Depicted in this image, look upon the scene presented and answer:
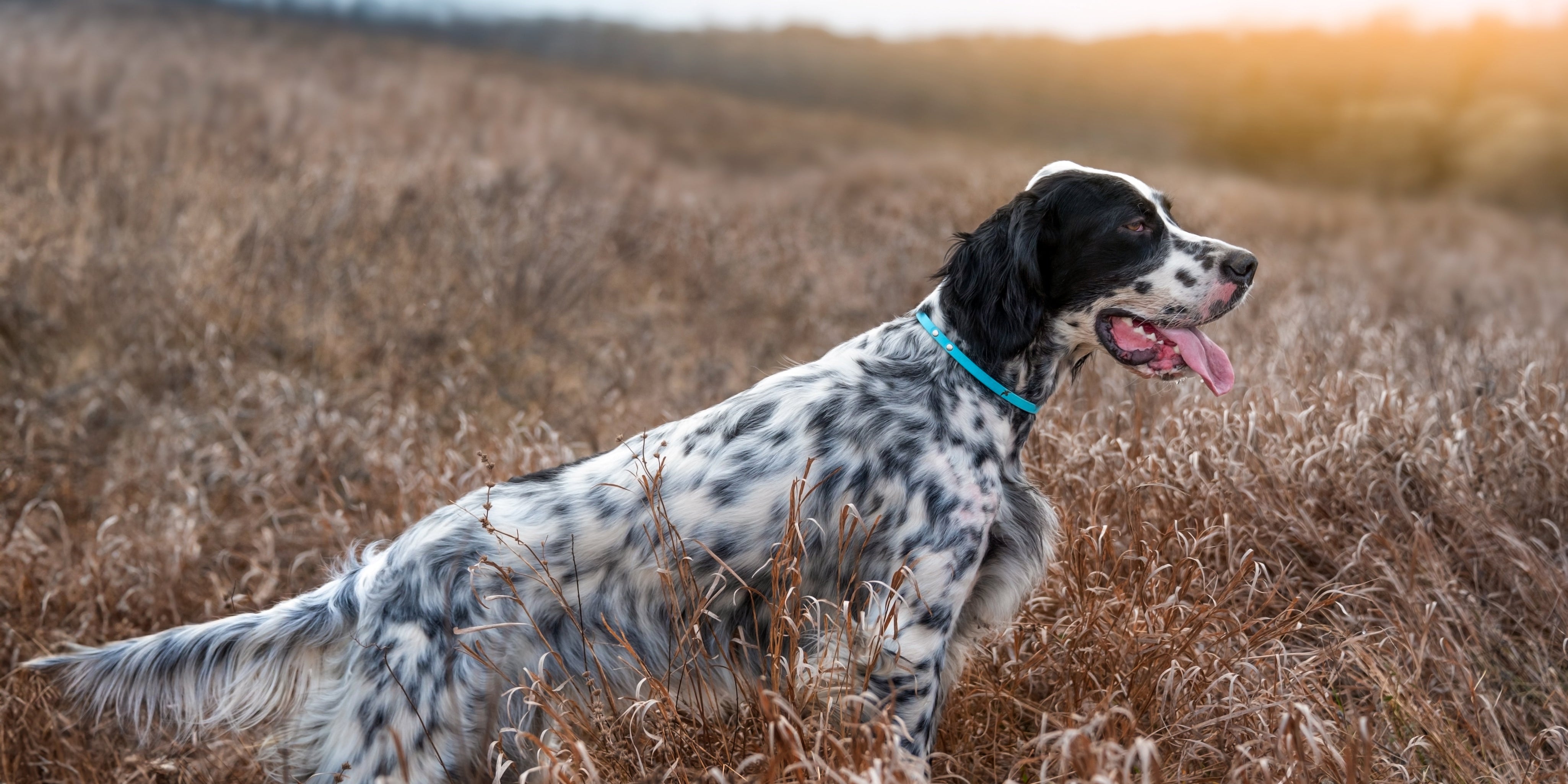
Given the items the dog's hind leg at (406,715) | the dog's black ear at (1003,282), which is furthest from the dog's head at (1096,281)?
the dog's hind leg at (406,715)

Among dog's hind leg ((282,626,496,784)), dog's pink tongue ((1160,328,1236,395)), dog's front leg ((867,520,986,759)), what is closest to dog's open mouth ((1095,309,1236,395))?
dog's pink tongue ((1160,328,1236,395))

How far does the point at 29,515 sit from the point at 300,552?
114 cm

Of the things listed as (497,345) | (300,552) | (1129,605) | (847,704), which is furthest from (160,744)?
(497,345)

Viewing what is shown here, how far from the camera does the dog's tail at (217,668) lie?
220 centimetres

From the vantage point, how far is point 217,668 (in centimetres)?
221

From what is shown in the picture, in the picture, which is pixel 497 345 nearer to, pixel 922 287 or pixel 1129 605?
pixel 922 287

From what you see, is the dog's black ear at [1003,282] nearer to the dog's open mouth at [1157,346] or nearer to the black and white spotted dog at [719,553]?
the black and white spotted dog at [719,553]

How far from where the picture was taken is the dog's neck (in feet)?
7.97

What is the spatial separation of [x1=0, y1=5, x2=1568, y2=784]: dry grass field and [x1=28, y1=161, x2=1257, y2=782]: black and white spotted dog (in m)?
0.22

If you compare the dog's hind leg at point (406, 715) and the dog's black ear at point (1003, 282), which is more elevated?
the dog's black ear at point (1003, 282)

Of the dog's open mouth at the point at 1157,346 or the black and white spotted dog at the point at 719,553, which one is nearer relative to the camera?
the black and white spotted dog at the point at 719,553

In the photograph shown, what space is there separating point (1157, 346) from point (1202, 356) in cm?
11

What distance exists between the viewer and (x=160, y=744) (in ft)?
9.47

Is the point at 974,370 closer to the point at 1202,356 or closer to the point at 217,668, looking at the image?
the point at 1202,356
